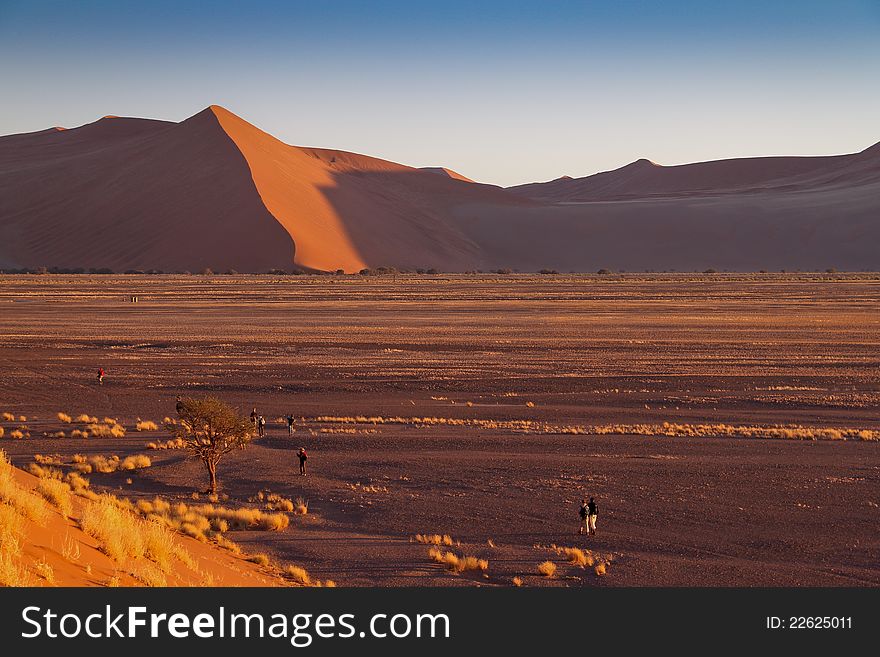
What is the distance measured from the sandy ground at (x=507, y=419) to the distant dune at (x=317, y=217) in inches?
2257

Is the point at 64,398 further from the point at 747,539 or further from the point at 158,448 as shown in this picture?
the point at 747,539

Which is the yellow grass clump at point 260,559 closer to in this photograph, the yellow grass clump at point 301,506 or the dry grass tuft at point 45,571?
the yellow grass clump at point 301,506

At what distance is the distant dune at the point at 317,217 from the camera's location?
368 ft

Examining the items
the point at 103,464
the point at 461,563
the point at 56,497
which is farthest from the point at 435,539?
the point at 103,464

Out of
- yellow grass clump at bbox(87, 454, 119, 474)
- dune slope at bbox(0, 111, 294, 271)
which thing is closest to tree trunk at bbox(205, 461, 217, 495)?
yellow grass clump at bbox(87, 454, 119, 474)

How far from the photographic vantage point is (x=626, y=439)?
21.1 meters

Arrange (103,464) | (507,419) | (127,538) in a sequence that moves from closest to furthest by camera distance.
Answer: (127,538) → (103,464) → (507,419)

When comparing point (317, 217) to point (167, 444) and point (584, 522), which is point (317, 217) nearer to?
point (167, 444)

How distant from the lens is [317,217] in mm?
Answer: 119562

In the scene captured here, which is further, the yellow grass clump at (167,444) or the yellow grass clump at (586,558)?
the yellow grass clump at (167,444)

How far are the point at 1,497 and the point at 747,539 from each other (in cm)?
949

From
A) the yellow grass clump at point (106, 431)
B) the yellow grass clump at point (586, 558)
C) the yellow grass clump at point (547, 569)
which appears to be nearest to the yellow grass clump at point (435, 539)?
the yellow grass clump at point (586, 558)

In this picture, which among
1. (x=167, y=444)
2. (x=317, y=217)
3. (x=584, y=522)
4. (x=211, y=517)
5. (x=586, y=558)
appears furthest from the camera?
(x=317, y=217)

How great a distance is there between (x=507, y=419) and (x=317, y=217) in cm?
9841
